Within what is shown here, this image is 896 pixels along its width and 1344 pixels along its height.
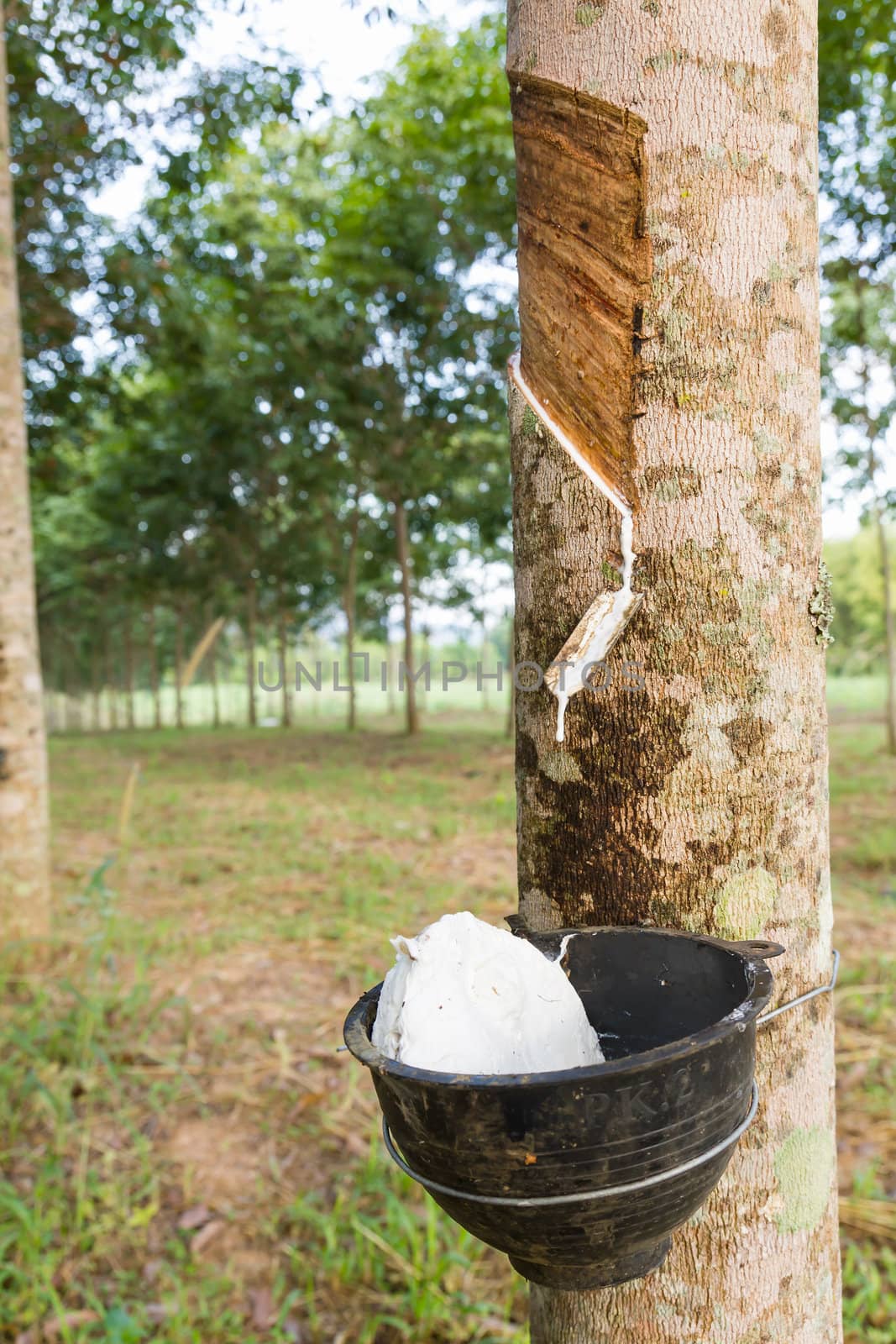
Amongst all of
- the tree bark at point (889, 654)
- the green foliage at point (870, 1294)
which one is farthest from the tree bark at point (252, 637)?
the green foliage at point (870, 1294)

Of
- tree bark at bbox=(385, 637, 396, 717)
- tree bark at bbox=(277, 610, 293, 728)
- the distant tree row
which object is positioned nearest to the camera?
the distant tree row

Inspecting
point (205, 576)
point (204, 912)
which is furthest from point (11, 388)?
point (205, 576)

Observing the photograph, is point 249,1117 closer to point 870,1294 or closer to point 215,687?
point 870,1294

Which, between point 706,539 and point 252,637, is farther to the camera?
point 252,637

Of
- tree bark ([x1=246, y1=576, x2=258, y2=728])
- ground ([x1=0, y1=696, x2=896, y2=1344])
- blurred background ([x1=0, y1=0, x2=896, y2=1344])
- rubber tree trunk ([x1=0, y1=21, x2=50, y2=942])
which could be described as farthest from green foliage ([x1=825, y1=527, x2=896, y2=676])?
rubber tree trunk ([x1=0, y1=21, x2=50, y2=942])

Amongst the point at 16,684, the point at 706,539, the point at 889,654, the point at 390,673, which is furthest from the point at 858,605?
the point at 706,539

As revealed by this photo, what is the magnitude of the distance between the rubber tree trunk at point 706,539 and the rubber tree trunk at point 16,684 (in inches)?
125

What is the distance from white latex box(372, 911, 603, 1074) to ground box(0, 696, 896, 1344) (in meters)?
1.53

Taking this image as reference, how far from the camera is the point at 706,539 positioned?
1.06 metres

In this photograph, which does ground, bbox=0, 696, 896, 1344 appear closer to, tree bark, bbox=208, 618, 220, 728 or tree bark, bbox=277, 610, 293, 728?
tree bark, bbox=277, 610, 293, 728

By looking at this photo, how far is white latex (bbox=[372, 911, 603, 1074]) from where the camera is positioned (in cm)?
89

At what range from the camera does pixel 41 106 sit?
20.0 feet

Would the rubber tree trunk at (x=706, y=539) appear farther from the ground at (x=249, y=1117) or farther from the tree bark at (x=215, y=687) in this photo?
the tree bark at (x=215, y=687)

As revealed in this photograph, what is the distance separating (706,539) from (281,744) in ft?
44.4
